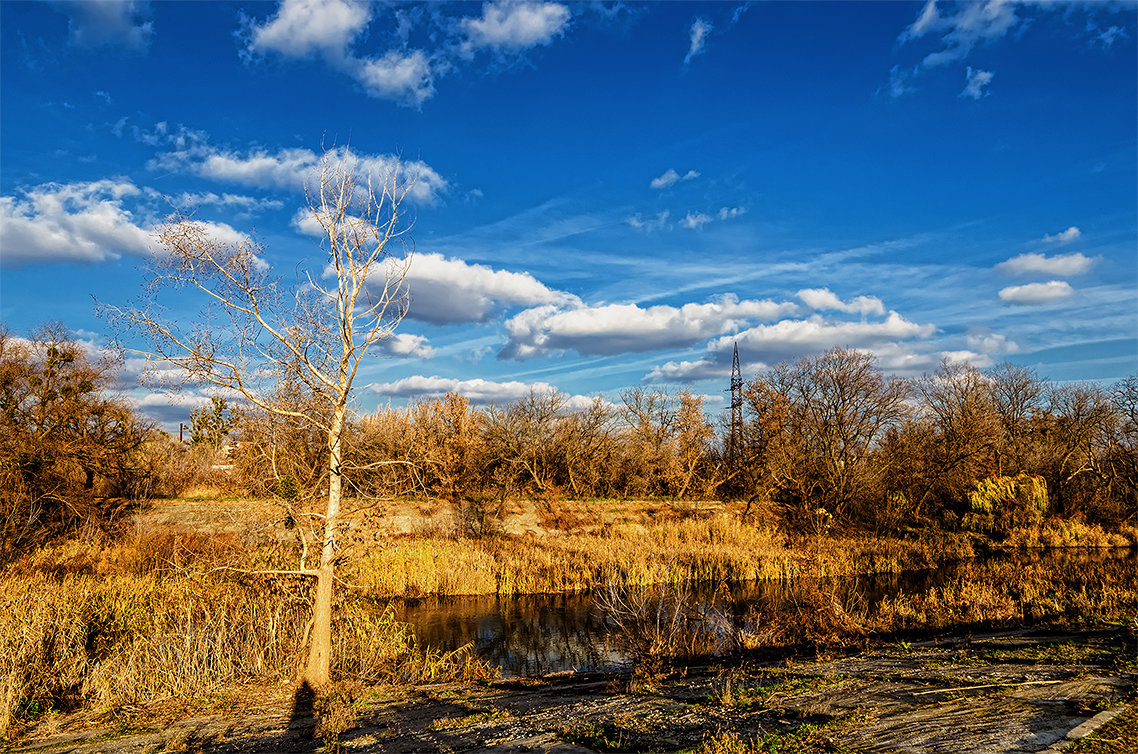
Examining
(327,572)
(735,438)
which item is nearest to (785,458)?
(735,438)

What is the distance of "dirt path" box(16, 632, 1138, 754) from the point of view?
6137 millimetres

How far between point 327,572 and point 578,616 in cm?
1014

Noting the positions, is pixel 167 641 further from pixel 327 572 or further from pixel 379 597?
pixel 379 597

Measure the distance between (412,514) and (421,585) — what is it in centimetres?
747

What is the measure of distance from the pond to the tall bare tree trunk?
4.45m

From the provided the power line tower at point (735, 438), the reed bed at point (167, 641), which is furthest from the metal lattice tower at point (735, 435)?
the reed bed at point (167, 641)

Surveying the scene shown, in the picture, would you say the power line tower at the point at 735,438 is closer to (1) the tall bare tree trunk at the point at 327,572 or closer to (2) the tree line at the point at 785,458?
(2) the tree line at the point at 785,458

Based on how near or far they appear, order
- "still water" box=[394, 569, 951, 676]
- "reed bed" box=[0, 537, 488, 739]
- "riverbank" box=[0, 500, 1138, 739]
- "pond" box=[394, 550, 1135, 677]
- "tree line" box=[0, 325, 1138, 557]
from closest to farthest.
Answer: "reed bed" box=[0, 537, 488, 739], "riverbank" box=[0, 500, 1138, 739], "pond" box=[394, 550, 1135, 677], "still water" box=[394, 569, 951, 676], "tree line" box=[0, 325, 1138, 557]

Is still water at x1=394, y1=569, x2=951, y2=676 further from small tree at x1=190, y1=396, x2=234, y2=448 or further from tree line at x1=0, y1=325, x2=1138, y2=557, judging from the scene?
small tree at x1=190, y1=396, x2=234, y2=448

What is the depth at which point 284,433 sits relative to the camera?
928 cm

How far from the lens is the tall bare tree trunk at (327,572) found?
8.65 m

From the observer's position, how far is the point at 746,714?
7.11 metres

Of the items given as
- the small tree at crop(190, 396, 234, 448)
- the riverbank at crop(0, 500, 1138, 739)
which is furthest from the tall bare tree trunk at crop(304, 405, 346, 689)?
the small tree at crop(190, 396, 234, 448)

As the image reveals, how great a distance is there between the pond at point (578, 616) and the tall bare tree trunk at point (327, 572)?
4.45m
